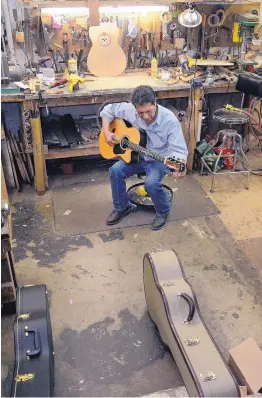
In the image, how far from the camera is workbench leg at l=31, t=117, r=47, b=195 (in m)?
3.68

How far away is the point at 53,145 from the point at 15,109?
66cm

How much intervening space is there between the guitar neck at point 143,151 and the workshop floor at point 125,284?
63cm

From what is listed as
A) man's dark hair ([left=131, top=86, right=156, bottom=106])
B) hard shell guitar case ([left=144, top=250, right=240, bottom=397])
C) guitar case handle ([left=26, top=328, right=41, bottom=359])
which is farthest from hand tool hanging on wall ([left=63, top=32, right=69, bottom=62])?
guitar case handle ([left=26, top=328, right=41, bottom=359])

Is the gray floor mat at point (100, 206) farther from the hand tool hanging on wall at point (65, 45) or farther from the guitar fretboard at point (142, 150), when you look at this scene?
the hand tool hanging on wall at point (65, 45)

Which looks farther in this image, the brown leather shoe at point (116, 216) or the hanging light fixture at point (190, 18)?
the hanging light fixture at point (190, 18)

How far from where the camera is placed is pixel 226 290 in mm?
2850

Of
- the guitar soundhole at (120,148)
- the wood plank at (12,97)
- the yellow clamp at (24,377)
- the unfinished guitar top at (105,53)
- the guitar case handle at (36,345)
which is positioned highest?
the unfinished guitar top at (105,53)

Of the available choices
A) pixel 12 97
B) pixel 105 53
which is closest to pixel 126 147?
pixel 12 97

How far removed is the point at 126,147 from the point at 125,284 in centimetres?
110

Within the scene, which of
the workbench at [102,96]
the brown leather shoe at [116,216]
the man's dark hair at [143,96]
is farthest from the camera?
the workbench at [102,96]

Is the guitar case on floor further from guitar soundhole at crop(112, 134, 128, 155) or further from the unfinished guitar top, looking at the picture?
the unfinished guitar top

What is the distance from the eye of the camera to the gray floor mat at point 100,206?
3547 millimetres

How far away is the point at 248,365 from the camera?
2.12 metres

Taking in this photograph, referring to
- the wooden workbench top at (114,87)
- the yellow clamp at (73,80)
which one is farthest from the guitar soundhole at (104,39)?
the yellow clamp at (73,80)
